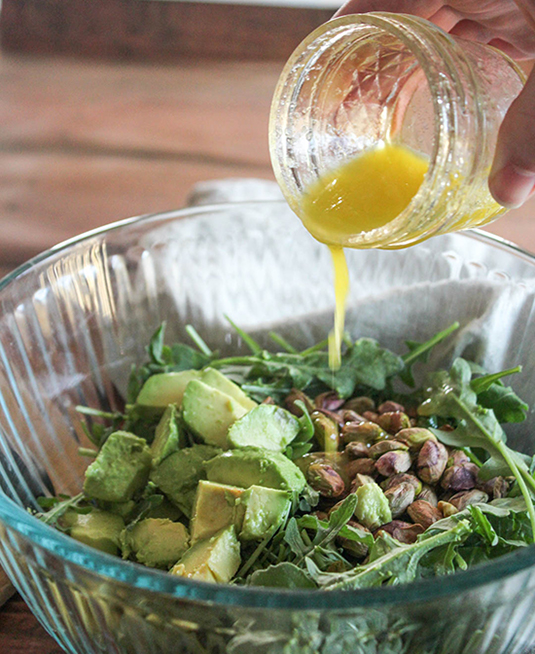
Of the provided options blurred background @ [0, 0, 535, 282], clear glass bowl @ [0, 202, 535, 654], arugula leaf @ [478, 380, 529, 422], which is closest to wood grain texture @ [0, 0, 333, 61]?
blurred background @ [0, 0, 535, 282]

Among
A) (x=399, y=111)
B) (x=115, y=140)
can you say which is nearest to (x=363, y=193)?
(x=399, y=111)

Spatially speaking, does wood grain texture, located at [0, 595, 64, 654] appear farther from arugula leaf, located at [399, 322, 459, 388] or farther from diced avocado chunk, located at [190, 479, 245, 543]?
arugula leaf, located at [399, 322, 459, 388]

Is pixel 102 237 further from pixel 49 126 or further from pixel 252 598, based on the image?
pixel 49 126

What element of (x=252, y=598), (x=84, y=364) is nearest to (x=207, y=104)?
(x=84, y=364)

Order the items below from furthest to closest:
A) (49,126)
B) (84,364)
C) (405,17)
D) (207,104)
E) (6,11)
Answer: (6,11), (207,104), (49,126), (84,364), (405,17)

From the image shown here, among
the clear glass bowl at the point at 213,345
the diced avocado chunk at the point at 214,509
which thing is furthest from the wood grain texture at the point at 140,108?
the diced avocado chunk at the point at 214,509
